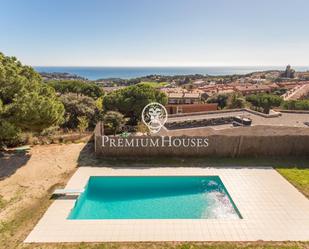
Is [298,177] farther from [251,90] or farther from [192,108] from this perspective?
[251,90]

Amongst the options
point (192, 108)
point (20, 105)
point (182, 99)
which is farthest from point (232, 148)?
point (182, 99)

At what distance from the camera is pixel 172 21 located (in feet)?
68.2

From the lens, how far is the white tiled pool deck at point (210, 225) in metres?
6.29

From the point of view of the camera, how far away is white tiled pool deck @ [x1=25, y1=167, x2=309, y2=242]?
6.29m

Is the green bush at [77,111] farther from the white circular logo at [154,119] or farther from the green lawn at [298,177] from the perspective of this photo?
the green lawn at [298,177]

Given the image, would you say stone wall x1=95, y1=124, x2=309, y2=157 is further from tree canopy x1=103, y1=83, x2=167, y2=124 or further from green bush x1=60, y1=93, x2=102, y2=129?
tree canopy x1=103, y1=83, x2=167, y2=124

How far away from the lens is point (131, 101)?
82.6 feet

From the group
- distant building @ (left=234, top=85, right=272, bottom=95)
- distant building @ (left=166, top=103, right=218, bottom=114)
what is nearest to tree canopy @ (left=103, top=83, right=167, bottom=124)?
distant building @ (left=166, top=103, right=218, bottom=114)

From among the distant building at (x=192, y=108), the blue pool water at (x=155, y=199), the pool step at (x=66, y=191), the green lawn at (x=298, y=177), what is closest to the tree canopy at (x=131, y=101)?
the distant building at (x=192, y=108)

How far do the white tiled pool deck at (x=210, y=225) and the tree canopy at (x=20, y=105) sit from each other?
4623 millimetres

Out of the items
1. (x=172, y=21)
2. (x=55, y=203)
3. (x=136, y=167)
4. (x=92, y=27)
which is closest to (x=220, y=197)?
(x=136, y=167)

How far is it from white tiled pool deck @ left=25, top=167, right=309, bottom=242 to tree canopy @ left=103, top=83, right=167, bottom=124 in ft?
57.6

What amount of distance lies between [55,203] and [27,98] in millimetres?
5267

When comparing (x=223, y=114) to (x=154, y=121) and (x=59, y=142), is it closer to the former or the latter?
(x=154, y=121)
